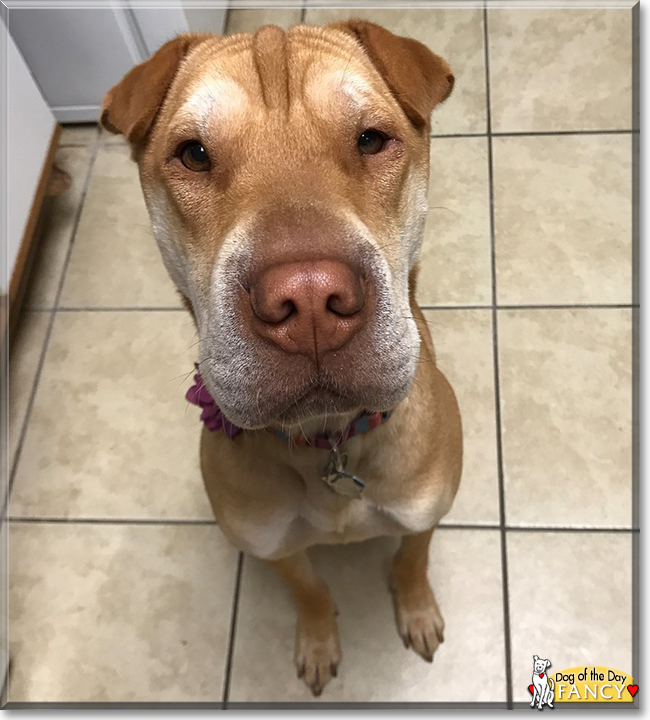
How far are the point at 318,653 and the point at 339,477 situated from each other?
2.50 feet

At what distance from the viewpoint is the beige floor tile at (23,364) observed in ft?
7.62

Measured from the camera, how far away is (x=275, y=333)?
909 mm

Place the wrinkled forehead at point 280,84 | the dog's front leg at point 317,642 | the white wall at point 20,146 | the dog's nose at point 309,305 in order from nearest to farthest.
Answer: the dog's nose at point 309,305 → the wrinkled forehead at point 280,84 → the dog's front leg at point 317,642 → the white wall at point 20,146

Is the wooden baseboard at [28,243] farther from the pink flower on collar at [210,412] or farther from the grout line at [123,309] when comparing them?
the pink flower on collar at [210,412]

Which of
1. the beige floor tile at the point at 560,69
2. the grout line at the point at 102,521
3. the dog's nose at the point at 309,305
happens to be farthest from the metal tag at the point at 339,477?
the beige floor tile at the point at 560,69

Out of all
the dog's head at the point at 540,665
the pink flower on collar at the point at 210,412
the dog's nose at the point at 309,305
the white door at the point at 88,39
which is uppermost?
the dog's nose at the point at 309,305

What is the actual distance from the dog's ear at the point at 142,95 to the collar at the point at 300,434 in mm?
457

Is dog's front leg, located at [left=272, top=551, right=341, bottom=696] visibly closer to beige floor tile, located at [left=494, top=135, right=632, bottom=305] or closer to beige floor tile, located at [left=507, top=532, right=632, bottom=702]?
beige floor tile, located at [left=507, top=532, right=632, bottom=702]

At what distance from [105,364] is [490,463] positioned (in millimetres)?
1310

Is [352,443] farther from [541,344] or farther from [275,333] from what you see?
[541,344]

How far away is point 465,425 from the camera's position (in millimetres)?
2113

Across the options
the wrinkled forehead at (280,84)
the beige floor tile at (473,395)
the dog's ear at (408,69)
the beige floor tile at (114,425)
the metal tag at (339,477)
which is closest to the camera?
the wrinkled forehead at (280,84)

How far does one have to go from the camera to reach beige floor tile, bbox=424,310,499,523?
2.01 m

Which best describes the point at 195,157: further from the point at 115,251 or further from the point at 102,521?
the point at 115,251
